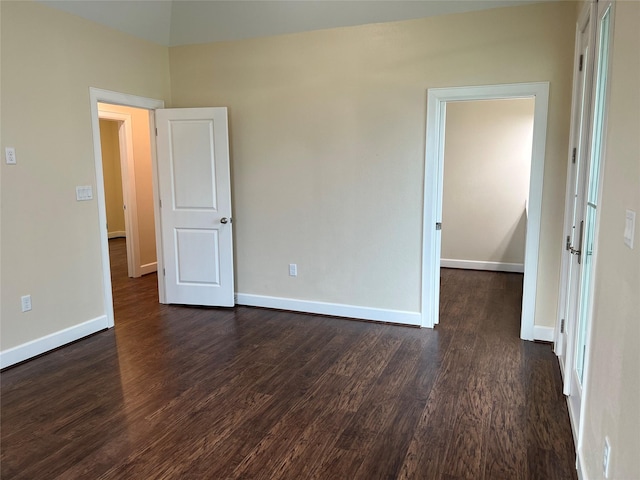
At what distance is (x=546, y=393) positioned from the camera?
2.83 meters

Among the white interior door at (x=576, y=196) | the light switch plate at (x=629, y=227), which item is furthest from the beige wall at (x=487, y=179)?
the light switch plate at (x=629, y=227)

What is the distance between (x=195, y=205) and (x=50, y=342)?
1754mm

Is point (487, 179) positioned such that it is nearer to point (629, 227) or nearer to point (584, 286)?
point (584, 286)

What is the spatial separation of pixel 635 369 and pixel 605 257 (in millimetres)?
615

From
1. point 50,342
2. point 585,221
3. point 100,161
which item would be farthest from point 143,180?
point 585,221

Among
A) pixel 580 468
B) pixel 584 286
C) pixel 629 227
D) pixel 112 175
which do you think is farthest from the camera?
pixel 112 175

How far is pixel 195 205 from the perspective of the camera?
4547 millimetres

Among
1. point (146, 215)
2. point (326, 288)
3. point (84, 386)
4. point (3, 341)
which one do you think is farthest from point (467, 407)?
point (146, 215)

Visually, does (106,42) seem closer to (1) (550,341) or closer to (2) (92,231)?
(2) (92,231)

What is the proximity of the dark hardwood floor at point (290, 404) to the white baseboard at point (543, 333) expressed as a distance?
145 mm

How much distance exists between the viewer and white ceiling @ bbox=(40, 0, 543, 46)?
361 cm

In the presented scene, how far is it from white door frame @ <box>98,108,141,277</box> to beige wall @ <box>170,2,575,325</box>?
1.44 m

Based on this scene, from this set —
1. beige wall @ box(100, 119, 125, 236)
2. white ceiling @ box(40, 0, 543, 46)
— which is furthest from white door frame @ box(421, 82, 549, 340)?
beige wall @ box(100, 119, 125, 236)

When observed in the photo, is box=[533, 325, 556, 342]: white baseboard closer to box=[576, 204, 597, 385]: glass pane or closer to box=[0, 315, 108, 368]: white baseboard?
box=[576, 204, 597, 385]: glass pane
